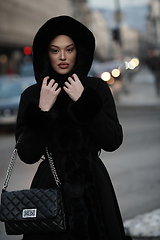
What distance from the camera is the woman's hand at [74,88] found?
A: 7.34ft

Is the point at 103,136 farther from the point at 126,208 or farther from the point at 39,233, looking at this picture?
the point at 126,208

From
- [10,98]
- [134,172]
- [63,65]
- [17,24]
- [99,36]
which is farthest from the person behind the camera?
[99,36]

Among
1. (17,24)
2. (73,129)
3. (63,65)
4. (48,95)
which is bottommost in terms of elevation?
(73,129)

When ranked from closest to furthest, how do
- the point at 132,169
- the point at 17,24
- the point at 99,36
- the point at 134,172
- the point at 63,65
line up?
the point at 63,65, the point at 134,172, the point at 132,169, the point at 17,24, the point at 99,36

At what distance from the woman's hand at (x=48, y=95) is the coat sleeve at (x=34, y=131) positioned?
41 millimetres

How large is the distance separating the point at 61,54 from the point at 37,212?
92 centimetres

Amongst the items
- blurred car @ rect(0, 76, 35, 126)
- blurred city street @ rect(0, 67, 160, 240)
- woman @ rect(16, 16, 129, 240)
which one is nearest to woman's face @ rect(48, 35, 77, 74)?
woman @ rect(16, 16, 129, 240)

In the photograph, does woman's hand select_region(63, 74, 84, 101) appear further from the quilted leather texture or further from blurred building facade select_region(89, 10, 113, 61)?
blurred building facade select_region(89, 10, 113, 61)

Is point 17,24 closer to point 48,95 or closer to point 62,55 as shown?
point 62,55

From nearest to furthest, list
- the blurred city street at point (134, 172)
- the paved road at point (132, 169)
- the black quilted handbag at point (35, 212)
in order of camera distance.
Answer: the black quilted handbag at point (35, 212)
the blurred city street at point (134, 172)
the paved road at point (132, 169)

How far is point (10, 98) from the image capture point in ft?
38.6

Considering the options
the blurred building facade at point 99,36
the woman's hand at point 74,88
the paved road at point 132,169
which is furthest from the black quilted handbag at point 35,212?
the blurred building facade at point 99,36

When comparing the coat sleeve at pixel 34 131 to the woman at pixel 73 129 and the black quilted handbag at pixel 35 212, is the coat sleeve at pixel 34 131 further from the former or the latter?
the black quilted handbag at pixel 35 212

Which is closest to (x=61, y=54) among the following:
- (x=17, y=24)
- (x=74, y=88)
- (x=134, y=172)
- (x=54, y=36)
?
(x=54, y=36)
